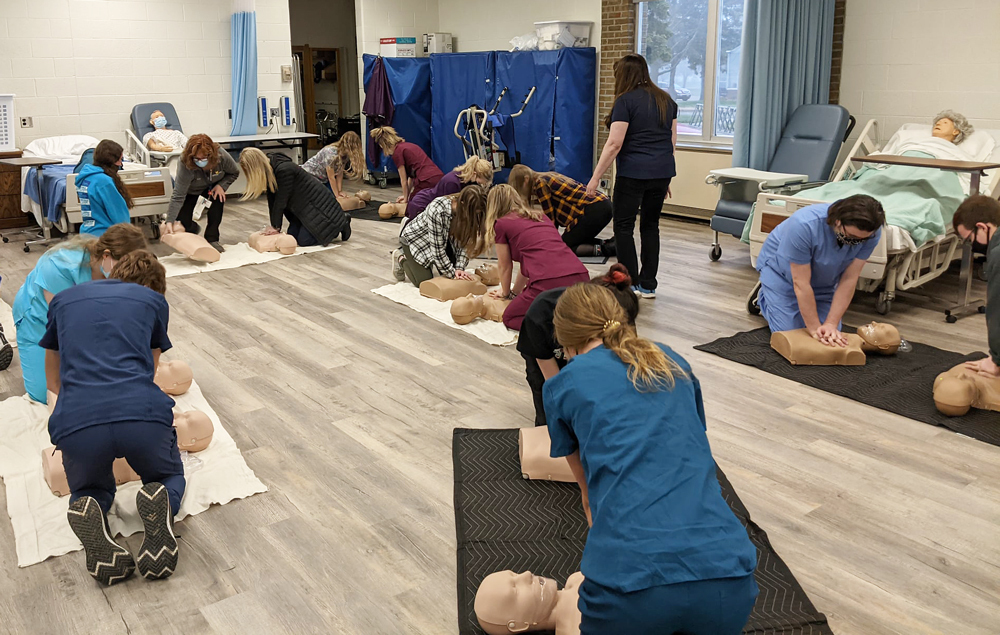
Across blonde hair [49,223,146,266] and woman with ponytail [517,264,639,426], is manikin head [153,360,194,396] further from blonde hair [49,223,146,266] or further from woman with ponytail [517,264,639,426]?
woman with ponytail [517,264,639,426]

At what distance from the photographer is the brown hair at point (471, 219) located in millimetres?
4277

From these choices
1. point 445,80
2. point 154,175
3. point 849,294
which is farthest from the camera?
point 445,80

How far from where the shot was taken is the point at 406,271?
514cm

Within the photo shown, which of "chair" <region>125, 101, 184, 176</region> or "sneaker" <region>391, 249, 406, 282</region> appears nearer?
"sneaker" <region>391, 249, 406, 282</region>

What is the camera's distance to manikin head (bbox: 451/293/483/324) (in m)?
4.38

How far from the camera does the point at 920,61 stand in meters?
5.82

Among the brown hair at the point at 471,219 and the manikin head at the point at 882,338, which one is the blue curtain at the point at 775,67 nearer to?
the manikin head at the point at 882,338

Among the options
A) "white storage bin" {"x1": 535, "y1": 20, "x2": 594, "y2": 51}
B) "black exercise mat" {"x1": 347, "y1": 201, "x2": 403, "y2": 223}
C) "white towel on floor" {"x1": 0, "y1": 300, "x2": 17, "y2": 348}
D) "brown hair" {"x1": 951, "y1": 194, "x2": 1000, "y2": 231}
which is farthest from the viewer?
"white storage bin" {"x1": 535, "y1": 20, "x2": 594, "y2": 51}

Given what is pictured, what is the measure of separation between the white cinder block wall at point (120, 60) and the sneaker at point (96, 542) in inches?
264

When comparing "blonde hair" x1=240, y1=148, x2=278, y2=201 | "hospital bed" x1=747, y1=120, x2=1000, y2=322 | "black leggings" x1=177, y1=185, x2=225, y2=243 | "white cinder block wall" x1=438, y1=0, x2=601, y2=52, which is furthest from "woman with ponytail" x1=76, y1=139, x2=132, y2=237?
"white cinder block wall" x1=438, y1=0, x2=601, y2=52

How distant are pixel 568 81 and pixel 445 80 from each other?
183 cm

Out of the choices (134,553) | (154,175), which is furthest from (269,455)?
(154,175)

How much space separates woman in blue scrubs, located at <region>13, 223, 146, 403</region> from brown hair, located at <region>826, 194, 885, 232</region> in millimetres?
2811

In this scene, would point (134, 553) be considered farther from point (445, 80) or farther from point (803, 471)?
point (445, 80)
